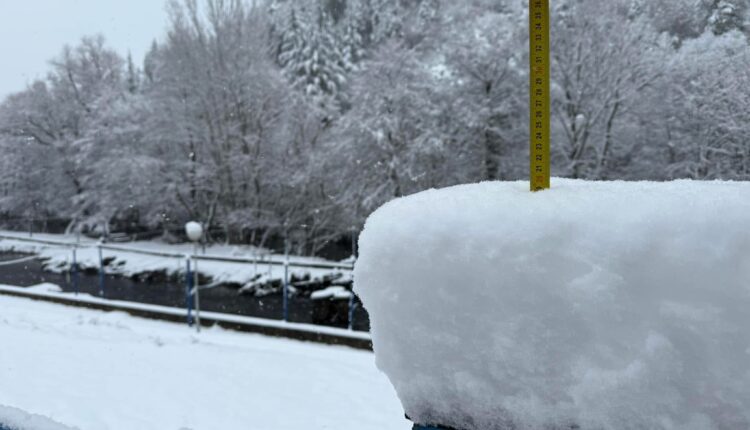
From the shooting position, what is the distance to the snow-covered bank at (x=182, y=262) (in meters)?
15.2

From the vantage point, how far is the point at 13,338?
6.67 metres

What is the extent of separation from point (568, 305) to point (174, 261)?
1968cm

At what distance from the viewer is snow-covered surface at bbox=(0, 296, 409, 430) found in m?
4.51

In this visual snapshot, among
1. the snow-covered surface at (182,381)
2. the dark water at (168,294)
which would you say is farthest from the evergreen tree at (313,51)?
the snow-covered surface at (182,381)

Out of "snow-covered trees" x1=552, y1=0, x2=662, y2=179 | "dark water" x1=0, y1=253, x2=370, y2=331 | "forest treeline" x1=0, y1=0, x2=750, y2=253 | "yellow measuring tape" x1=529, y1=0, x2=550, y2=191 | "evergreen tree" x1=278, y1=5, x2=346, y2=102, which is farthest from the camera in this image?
"evergreen tree" x1=278, y1=5, x2=346, y2=102

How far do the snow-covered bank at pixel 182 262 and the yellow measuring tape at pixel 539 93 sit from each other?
13.1m

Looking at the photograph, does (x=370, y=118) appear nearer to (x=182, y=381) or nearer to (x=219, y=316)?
(x=219, y=316)

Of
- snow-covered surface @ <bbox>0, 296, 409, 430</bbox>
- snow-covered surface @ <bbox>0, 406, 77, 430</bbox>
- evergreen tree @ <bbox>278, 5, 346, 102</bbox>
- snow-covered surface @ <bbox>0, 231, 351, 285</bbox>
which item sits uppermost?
evergreen tree @ <bbox>278, 5, 346, 102</bbox>

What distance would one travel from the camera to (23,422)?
1495 millimetres

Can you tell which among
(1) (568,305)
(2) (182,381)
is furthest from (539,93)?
(2) (182,381)

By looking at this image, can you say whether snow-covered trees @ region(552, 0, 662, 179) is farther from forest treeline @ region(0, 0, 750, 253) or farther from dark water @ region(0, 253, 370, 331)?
dark water @ region(0, 253, 370, 331)

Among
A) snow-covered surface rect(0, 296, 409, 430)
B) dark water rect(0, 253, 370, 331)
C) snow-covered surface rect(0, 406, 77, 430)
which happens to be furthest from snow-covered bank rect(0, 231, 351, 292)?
snow-covered surface rect(0, 406, 77, 430)

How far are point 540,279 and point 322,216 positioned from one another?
63.7 ft

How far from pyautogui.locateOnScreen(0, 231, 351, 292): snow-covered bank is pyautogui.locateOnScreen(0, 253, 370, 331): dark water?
0.53 m
